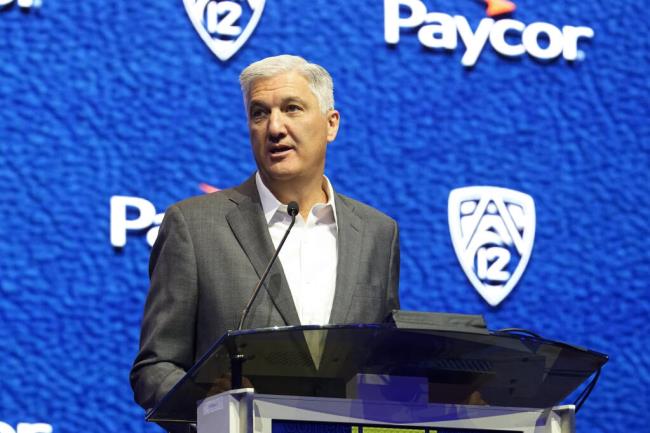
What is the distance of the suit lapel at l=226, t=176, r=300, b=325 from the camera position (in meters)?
1.96

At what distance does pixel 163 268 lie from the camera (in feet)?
6.67

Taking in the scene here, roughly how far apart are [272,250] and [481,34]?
87.4 inches

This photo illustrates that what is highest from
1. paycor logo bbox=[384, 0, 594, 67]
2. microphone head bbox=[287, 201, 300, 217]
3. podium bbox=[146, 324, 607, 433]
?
paycor logo bbox=[384, 0, 594, 67]

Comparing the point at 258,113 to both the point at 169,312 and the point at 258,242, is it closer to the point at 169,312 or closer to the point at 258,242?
the point at 258,242

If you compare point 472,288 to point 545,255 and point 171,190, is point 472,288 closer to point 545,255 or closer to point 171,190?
point 545,255

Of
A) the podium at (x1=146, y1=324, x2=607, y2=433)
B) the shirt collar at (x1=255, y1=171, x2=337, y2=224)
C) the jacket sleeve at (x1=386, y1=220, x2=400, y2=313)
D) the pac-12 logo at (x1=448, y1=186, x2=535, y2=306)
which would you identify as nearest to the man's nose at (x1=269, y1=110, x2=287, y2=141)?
the shirt collar at (x1=255, y1=171, x2=337, y2=224)

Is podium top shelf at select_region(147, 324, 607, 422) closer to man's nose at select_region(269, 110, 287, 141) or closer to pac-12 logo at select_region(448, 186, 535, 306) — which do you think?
man's nose at select_region(269, 110, 287, 141)

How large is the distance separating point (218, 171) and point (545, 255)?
1.22m

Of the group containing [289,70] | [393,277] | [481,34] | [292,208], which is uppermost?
[481,34]

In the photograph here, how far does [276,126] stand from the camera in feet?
7.03

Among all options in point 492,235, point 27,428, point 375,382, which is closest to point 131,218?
point 27,428

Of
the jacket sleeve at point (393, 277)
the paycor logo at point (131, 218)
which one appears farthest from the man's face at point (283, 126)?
the paycor logo at point (131, 218)

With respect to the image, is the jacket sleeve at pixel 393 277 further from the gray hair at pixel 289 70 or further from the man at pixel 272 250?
Result: the gray hair at pixel 289 70

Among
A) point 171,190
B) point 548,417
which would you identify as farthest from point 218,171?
point 548,417
